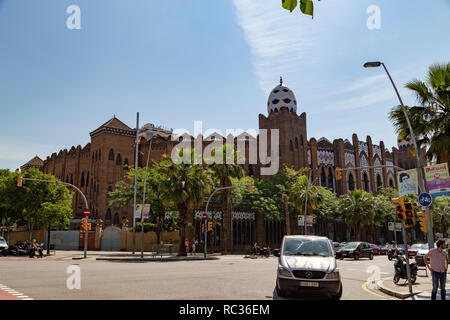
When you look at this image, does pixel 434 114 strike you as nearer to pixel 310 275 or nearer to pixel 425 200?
pixel 425 200

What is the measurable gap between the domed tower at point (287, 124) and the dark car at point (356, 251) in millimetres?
24586

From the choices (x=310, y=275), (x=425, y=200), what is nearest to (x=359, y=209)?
(x=425, y=200)

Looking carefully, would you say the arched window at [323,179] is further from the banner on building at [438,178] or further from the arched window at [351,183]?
the banner on building at [438,178]

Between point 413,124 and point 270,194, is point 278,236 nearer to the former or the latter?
point 270,194

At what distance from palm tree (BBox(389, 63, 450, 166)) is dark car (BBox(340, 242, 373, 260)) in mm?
15853

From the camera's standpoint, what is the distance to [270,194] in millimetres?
45344

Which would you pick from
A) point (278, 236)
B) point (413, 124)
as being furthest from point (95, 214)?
point (413, 124)

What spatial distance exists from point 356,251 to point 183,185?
14.7 metres

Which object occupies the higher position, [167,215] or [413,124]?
[413,124]

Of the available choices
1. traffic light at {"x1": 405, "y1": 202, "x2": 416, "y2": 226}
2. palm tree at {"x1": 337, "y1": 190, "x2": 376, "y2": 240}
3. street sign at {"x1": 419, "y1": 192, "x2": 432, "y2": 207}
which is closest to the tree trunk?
street sign at {"x1": 419, "y1": 192, "x2": 432, "y2": 207}

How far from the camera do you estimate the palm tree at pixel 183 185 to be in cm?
3019

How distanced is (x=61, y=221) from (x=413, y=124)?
3154 cm

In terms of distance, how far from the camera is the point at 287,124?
5681cm

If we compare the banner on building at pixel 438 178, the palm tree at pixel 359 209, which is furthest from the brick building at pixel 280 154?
the banner on building at pixel 438 178
